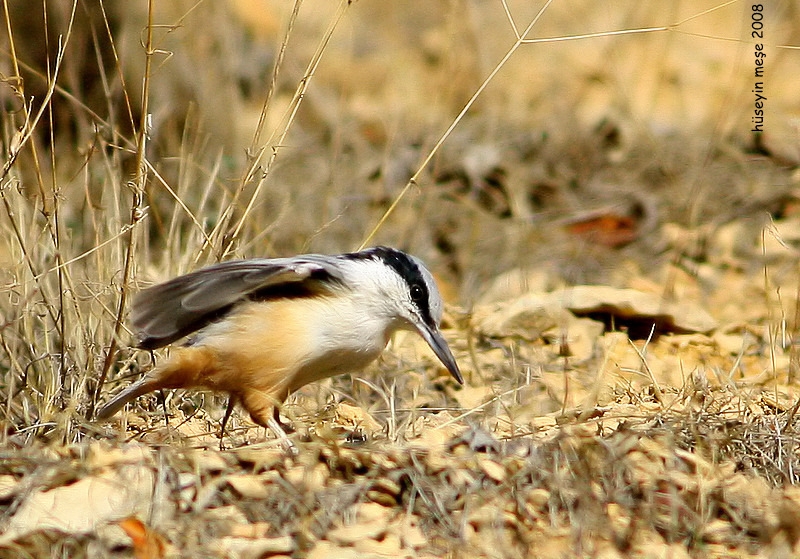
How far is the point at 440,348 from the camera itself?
4848 millimetres

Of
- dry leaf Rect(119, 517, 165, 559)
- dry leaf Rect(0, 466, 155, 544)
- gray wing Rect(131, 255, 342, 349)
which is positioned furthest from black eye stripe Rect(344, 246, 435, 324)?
dry leaf Rect(119, 517, 165, 559)

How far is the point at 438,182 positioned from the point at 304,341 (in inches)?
191

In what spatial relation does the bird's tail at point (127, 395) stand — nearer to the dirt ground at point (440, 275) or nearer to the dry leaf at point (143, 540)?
the dirt ground at point (440, 275)

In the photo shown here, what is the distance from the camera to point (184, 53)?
369 inches

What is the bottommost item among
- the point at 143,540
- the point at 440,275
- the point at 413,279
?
Answer: the point at 440,275

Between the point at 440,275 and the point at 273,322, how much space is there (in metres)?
3.77

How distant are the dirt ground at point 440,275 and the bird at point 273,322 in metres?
0.20

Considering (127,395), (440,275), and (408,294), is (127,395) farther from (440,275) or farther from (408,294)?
(440,275)

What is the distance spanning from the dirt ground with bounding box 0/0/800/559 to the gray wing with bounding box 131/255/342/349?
5.8 inches

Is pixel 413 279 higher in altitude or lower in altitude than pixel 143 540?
higher

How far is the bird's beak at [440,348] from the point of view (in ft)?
15.7

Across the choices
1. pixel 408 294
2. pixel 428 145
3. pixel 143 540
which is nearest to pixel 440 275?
pixel 428 145

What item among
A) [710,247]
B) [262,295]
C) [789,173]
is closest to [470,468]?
[262,295]

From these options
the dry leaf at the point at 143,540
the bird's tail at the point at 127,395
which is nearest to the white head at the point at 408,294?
the bird's tail at the point at 127,395
